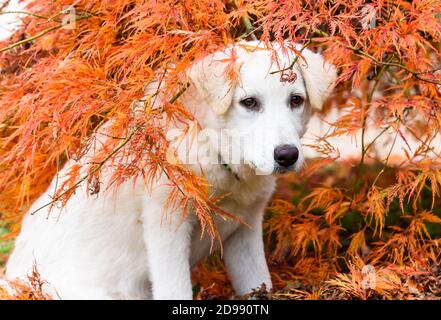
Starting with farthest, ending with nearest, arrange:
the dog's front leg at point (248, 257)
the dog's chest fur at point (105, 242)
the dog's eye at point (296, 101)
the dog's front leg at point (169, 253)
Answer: the dog's front leg at point (248, 257) → the dog's chest fur at point (105, 242) → the dog's front leg at point (169, 253) → the dog's eye at point (296, 101)

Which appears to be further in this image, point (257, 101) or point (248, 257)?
point (248, 257)

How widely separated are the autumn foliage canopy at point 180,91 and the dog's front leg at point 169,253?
0.13m

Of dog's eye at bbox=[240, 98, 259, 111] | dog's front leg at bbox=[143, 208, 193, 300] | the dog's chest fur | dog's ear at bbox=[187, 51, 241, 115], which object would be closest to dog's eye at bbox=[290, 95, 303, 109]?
dog's eye at bbox=[240, 98, 259, 111]

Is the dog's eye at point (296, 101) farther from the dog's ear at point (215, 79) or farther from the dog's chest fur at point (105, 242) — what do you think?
the dog's chest fur at point (105, 242)

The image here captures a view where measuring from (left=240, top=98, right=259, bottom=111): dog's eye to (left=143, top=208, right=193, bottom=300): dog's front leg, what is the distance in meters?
0.67

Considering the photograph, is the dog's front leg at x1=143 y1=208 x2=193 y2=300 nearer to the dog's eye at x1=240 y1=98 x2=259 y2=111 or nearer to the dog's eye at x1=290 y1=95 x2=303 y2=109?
the dog's eye at x1=240 y1=98 x2=259 y2=111

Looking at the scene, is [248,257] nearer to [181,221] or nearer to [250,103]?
[181,221]

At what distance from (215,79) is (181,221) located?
74 cm

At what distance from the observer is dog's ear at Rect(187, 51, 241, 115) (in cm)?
345

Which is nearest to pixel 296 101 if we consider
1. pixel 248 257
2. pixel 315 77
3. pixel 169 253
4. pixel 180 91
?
pixel 315 77

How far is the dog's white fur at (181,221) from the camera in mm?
3453

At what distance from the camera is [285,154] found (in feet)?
10.9

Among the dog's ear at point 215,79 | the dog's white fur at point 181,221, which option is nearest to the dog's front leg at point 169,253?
the dog's white fur at point 181,221
